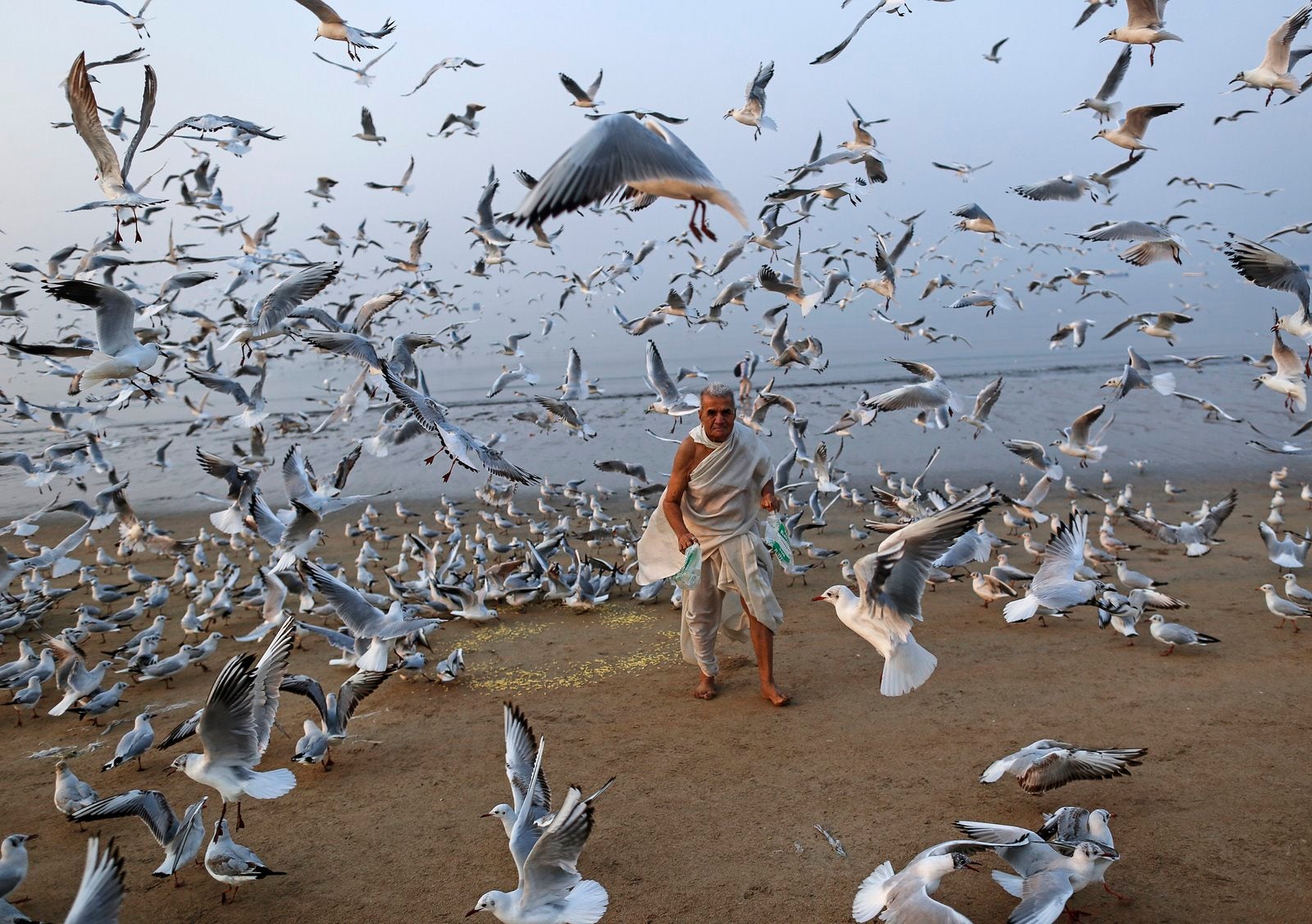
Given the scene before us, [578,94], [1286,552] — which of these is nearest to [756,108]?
[578,94]

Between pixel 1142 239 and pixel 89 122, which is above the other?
pixel 89 122

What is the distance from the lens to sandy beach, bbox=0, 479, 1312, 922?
3.32 metres

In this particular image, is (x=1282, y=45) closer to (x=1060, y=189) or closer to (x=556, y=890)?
(x=1060, y=189)

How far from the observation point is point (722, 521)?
5.00m

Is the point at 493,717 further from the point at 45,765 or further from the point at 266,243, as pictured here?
the point at 266,243

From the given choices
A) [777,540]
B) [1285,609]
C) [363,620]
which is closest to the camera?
[777,540]

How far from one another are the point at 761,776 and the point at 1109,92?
29.0 feet

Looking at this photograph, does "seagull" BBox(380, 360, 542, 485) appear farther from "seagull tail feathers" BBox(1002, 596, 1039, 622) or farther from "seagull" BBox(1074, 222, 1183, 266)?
"seagull" BBox(1074, 222, 1183, 266)

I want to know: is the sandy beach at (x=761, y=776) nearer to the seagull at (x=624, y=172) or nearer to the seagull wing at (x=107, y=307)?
the seagull wing at (x=107, y=307)

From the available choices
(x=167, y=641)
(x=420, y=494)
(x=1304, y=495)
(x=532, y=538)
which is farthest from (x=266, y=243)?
(x=1304, y=495)

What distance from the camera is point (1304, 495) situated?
35.6 ft

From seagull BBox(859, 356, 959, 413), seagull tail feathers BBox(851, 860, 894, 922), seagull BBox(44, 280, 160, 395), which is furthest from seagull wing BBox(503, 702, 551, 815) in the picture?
seagull BBox(859, 356, 959, 413)

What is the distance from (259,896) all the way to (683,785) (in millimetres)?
2034

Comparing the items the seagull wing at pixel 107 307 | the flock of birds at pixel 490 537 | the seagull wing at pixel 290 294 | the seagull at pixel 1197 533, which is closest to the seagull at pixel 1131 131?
the flock of birds at pixel 490 537
